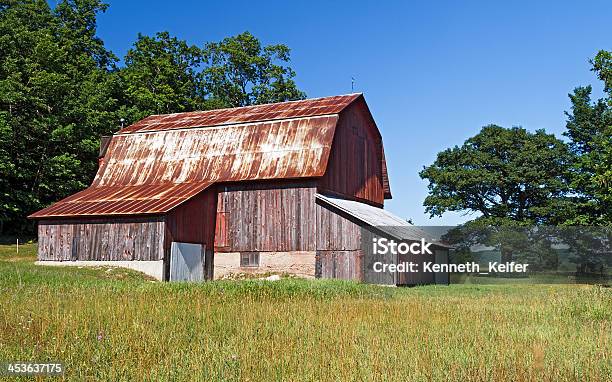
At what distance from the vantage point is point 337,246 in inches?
1265

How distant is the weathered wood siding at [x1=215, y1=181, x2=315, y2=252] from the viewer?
33.6 m

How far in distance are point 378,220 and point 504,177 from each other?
25.6 metres

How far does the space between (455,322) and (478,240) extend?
129 feet

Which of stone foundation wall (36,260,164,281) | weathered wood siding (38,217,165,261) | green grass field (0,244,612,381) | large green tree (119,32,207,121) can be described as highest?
large green tree (119,32,207,121)

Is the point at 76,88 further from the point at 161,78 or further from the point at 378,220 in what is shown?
the point at 378,220

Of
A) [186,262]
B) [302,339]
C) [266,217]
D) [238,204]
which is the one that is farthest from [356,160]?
[302,339]

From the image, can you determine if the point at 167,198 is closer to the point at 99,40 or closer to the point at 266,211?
the point at 266,211

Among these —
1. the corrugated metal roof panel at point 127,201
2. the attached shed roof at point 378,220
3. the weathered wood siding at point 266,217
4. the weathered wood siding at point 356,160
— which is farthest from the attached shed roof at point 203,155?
the attached shed roof at point 378,220

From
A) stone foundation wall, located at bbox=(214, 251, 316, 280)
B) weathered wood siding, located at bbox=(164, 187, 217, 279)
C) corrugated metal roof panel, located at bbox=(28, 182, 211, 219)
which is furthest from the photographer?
stone foundation wall, located at bbox=(214, 251, 316, 280)

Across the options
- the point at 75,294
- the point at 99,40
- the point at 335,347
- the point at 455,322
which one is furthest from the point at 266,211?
the point at 99,40

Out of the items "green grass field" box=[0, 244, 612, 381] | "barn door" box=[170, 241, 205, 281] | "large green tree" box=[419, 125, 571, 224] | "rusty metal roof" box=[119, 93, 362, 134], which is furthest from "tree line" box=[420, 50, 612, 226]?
"green grass field" box=[0, 244, 612, 381]

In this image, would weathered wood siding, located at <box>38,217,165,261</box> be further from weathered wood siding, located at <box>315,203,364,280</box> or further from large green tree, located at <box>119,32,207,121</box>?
large green tree, located at <box>119,32,207,121</box>

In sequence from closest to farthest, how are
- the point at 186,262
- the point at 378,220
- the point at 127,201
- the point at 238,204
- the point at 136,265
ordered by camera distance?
1. the point at 136,265
2. the point at 186,262
3. the point at 378,220
4. the point at 127,201
5. the point at 238,204

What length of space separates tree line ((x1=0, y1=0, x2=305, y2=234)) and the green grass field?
33381 millimetres
